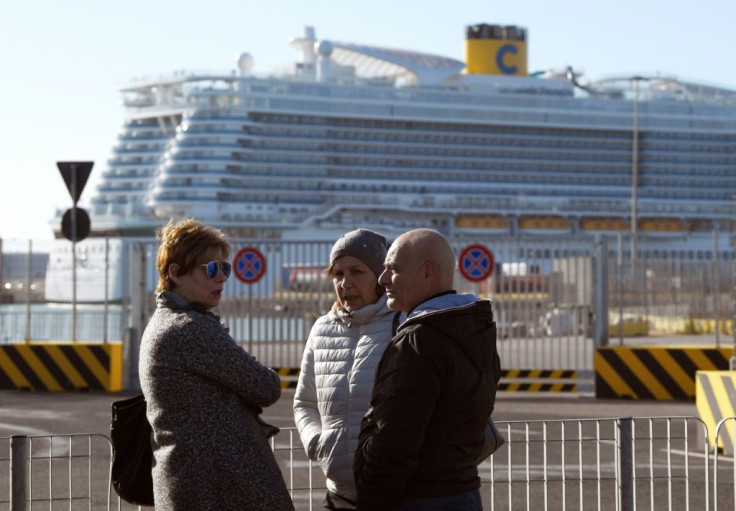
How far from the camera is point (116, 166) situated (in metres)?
63.8

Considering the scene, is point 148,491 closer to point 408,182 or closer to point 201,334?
point 201,334

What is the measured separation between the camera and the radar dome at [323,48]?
6342cm

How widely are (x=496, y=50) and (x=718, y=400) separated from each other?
6037 centimetres

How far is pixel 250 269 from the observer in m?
14.9

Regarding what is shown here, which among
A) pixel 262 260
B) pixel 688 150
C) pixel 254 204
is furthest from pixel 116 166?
pixel 262 260

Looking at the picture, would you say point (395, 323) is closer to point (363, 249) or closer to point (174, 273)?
point (363, 249)

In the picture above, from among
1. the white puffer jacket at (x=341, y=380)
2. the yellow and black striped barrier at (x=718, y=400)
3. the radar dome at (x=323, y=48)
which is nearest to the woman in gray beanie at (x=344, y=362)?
the white puffer jacket at (x=341, y=380)

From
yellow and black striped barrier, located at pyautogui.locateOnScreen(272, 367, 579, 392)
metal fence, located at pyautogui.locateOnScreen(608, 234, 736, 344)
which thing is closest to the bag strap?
yellow and black striped barrier, located at pyautogui.locateOnScreen(272, 367, 579, 392)

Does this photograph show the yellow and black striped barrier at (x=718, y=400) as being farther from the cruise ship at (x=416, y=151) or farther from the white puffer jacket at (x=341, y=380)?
the cruise ship at (x=416, y=151)

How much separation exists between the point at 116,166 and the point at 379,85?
473 inches

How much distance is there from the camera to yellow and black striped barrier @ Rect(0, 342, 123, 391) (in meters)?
14.6

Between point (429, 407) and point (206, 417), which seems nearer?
point (429, 407)

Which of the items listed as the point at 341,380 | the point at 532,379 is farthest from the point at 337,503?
the point at 532,379

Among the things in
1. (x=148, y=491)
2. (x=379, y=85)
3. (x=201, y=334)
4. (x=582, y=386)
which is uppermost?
(x=379, y=85)
